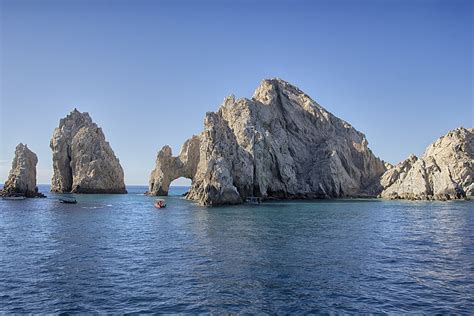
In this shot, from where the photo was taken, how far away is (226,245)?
4131 cm

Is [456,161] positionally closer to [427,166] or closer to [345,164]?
[427,166]

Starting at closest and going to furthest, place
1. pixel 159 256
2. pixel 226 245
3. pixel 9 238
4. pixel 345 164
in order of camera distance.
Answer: pixel 159 256
pixel 226 245
pixel 9 238
pixel 345 164

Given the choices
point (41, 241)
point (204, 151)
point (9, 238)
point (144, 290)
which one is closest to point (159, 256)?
point (144, 290)

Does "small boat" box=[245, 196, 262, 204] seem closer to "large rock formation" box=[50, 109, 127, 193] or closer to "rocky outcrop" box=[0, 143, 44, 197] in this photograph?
"rocky outcrop" box=[0, 143, 44, 197]

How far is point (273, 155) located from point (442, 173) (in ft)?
160

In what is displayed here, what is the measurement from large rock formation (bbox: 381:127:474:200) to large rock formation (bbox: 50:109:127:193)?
102681 mm

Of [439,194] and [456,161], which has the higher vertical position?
[456,161]

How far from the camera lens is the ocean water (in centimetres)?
2278

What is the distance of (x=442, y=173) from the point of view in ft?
383

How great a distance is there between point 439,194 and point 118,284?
109410 millimetres

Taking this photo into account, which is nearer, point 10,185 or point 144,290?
point 144,290

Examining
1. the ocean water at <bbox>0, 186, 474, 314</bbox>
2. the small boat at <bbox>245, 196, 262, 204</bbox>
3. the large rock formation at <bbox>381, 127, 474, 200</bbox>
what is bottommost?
the ocean water at <bbox>0, 186, 474, 314</bbox>

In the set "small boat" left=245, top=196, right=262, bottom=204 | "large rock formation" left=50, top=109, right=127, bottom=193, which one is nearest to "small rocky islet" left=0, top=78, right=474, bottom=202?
"large rock formation" left=50, top=109, right=127, bottom=193

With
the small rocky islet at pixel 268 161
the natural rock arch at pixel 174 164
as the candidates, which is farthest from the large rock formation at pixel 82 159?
the natural rock arch at pixel 174 164
